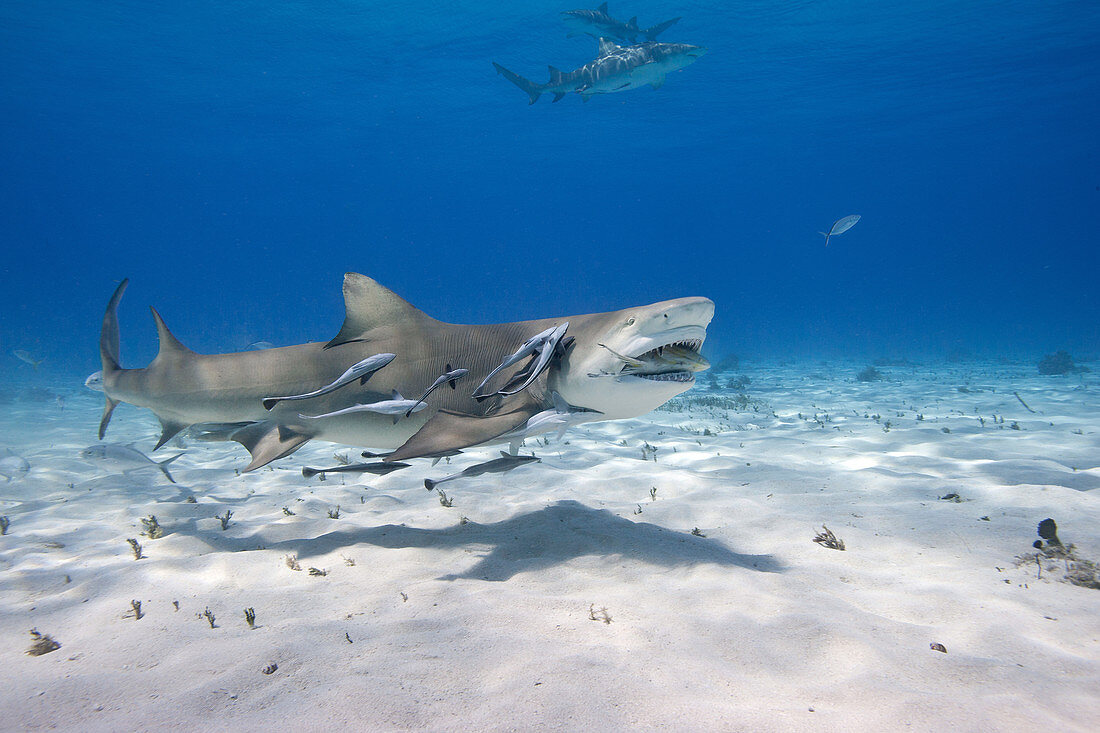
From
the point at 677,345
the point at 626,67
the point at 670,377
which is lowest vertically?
the point at 670,377

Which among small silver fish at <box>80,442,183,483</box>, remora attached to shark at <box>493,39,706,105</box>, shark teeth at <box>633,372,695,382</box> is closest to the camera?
shark teeth at <box>633,372,695,382</box>

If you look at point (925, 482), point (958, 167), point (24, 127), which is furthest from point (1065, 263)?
point (24, 127)

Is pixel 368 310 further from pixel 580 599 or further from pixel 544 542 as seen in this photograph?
pixel 580 599

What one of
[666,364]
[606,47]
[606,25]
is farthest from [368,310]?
[606,25]

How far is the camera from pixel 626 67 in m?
12.3

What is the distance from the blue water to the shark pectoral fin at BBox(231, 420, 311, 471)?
1367 inches

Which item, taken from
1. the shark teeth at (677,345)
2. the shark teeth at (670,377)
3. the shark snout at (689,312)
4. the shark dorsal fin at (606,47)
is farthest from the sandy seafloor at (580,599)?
the shark dorsal fin at (606,47)

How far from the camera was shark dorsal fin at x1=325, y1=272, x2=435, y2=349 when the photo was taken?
444 cm

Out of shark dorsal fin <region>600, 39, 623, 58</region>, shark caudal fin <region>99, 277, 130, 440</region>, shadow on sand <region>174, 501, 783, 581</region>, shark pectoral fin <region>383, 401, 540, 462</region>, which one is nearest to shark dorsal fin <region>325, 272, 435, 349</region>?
shark pectoral fin <region>383, 401, 540, 462</region>

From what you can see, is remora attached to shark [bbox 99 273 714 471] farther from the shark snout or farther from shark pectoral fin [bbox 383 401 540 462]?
the shark snout

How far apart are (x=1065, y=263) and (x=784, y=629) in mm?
233460

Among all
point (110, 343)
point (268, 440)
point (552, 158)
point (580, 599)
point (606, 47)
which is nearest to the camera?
point (580, 599)

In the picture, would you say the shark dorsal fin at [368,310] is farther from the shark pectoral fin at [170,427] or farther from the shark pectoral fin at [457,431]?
the shark pectoral fin at [170,427]

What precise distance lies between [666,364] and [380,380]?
2578 millimetres
